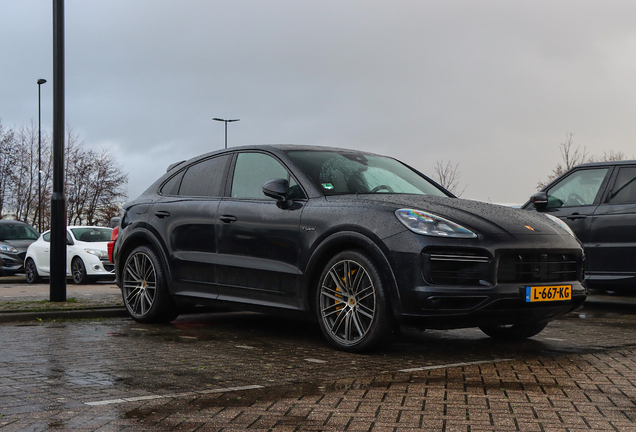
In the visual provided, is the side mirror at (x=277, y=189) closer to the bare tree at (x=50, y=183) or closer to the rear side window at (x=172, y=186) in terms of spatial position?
the rear side window at (x=172, y=186)

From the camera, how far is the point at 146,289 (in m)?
8.07

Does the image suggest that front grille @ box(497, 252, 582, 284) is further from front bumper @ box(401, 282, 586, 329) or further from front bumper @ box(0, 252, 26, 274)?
front bumper @ box(0, 252, 26, 274)

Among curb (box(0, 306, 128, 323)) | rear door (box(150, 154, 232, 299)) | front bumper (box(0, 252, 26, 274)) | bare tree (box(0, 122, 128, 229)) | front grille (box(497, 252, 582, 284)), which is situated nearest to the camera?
front grille (box(497, 252, 582, 284))

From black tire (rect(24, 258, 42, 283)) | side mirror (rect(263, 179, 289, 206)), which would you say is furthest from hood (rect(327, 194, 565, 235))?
black tire (rect(24, 258, 42, 283))

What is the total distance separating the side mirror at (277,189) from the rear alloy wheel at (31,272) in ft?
45.8

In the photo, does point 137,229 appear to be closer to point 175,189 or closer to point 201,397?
point 175,189

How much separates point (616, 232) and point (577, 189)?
888 mm

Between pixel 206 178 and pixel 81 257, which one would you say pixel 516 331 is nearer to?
pixel 206 178

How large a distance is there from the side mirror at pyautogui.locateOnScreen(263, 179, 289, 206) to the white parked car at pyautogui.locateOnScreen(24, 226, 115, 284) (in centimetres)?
1075

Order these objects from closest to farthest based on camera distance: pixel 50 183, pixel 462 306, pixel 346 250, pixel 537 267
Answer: pixel 462 306 → pixel 537 267 → pixel 346 250 → pixel 50 183

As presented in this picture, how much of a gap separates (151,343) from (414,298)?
2385 millimetres

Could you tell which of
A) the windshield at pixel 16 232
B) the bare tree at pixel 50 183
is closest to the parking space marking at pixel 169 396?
the windshield at pixel 16 232

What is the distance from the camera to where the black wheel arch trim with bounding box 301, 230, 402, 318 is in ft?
18.9

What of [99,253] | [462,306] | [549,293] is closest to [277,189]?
[462,306]
